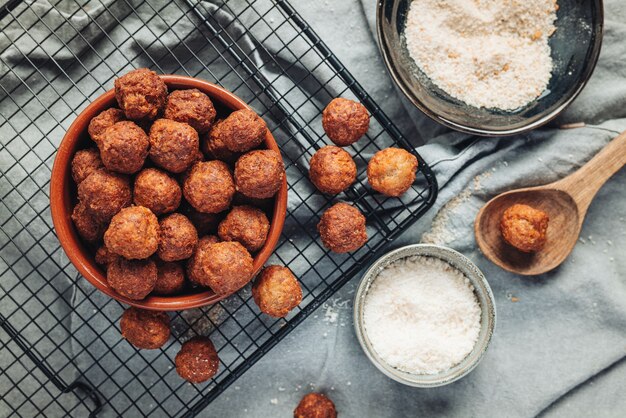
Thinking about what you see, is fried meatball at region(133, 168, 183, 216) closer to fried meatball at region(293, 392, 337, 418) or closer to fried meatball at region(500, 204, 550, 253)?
fried meatball at region(293, 392, 337, 418)

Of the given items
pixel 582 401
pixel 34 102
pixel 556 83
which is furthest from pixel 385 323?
pixel 34 102

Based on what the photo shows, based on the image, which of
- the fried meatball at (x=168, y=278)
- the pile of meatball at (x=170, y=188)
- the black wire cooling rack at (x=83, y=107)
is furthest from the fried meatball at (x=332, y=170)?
the fried meatball at (x=168, y=278)

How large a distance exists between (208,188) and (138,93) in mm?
356

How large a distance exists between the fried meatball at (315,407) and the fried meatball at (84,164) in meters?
1.24

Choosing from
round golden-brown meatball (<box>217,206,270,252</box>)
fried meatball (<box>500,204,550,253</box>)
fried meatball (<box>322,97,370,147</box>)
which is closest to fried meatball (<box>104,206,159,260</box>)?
round golden-brown meatball (<box>217,206,270,252</box>)

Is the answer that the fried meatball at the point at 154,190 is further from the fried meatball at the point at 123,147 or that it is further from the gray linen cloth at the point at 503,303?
the gray linen cloth at the point at 503,303

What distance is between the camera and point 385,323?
99.0 inches

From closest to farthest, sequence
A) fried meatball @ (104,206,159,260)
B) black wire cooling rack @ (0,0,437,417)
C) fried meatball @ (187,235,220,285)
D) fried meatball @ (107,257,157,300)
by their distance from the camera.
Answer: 1. fried meatball @ (104,206,159,260)
2. fried meatball @ (107,257,157,300)
3. fried meatball @ (187,235,220,285)
4. black wire cooling rack @ (0,0,437,417)

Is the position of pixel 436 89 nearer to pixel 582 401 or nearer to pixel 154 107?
pixel 154 107

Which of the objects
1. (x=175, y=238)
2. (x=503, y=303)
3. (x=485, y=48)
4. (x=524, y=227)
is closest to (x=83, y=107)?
(x=175, y=238)

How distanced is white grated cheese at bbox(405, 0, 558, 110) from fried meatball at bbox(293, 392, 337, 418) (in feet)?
4.40

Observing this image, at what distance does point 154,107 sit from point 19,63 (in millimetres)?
899

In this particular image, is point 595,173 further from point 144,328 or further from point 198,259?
point 144,328

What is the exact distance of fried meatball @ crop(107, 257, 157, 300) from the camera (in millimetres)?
1903
